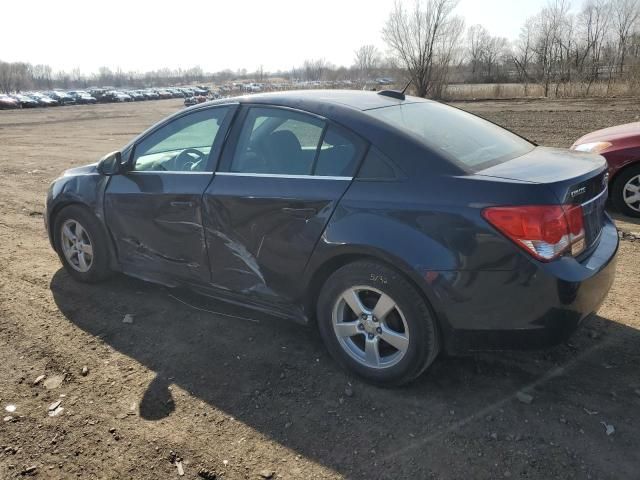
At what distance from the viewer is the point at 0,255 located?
19.3 ft

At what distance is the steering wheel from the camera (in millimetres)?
3938

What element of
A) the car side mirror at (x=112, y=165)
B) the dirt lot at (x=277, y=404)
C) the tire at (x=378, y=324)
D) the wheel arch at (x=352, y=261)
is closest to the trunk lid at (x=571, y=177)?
the wheel arch at (x=352, y=261)

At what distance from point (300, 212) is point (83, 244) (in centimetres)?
251

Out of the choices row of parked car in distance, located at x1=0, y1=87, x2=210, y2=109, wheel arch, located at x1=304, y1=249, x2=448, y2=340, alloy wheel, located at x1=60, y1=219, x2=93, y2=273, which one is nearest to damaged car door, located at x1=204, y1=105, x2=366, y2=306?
wheel arch, located at x1=304, y1=249, x2=448, y2=340

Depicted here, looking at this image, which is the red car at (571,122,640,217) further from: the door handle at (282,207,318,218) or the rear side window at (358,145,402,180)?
the door handle at (282,207,318,218)

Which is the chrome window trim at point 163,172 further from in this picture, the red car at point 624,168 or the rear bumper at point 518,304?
the red car at point 624,168

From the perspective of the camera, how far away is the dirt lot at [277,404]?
8.55 feet

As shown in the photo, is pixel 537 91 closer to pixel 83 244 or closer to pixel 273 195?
pixel 83 244

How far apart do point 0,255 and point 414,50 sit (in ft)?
126

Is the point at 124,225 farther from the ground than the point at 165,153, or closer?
closer

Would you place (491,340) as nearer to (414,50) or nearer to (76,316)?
(76,316)

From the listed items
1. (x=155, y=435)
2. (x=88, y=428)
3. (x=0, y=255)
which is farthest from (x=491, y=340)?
(x=0, y=255)

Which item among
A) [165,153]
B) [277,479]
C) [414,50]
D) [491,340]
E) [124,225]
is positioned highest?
[414,50]

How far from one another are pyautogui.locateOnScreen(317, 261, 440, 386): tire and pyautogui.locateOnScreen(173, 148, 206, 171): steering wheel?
146cm
